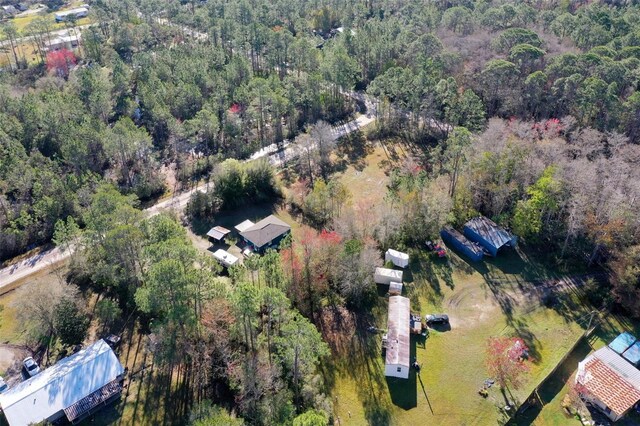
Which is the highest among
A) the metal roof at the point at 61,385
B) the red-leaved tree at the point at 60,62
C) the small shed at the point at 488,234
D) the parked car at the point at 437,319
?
the red-leaved tree at the point at 60,62

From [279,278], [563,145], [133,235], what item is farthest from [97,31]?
[563,145]

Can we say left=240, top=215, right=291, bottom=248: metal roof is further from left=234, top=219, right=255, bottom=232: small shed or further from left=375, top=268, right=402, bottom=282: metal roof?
left=375, top=268, right=402, bottom=282: metal roof

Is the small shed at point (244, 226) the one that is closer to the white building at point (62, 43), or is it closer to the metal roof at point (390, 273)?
the metal roof at point (390, 273)

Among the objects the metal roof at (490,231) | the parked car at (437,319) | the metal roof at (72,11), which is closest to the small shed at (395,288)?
the parked car at (437,319)

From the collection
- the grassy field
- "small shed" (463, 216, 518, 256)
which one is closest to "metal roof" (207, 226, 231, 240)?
the grassy field

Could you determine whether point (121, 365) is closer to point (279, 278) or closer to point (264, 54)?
point (279, 278)
